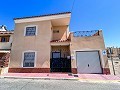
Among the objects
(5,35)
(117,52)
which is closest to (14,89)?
(5,35)

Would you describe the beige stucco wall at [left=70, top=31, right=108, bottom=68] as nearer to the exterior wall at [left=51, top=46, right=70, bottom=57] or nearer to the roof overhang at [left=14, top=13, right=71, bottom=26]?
the exterior wall at [left=51, top=46, right=70, bottom=57]

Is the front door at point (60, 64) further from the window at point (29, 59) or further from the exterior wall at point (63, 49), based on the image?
the window at point (29, 59)

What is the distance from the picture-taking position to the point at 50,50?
43.2 ft

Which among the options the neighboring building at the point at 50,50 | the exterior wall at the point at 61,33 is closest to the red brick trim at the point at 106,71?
the neighboring building at the point at 50,50

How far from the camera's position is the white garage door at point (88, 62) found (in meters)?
11.7

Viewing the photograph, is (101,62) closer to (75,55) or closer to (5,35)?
(75,55)

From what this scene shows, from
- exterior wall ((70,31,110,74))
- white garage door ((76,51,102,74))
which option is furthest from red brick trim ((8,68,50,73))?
white garage door ((76,51,102,74))

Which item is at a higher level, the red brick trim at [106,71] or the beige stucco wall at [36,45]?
the beige stucco wall at [36,45]

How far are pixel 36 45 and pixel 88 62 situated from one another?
7.52 m

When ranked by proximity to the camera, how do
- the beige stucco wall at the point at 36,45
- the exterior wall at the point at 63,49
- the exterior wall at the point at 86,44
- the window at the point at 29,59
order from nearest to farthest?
the exterior wall at the point at 86,44 < the beige stucco wall at the point at 36,45 < the window at the point at 29,59 < the exterior wall at the point at 63,49

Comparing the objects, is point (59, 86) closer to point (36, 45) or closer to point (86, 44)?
point (86, 44)

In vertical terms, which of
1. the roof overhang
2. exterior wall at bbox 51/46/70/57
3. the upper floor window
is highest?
the roof overhang

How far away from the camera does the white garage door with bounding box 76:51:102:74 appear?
11.7 meters

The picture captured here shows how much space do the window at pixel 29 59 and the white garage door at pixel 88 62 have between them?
627 cm
